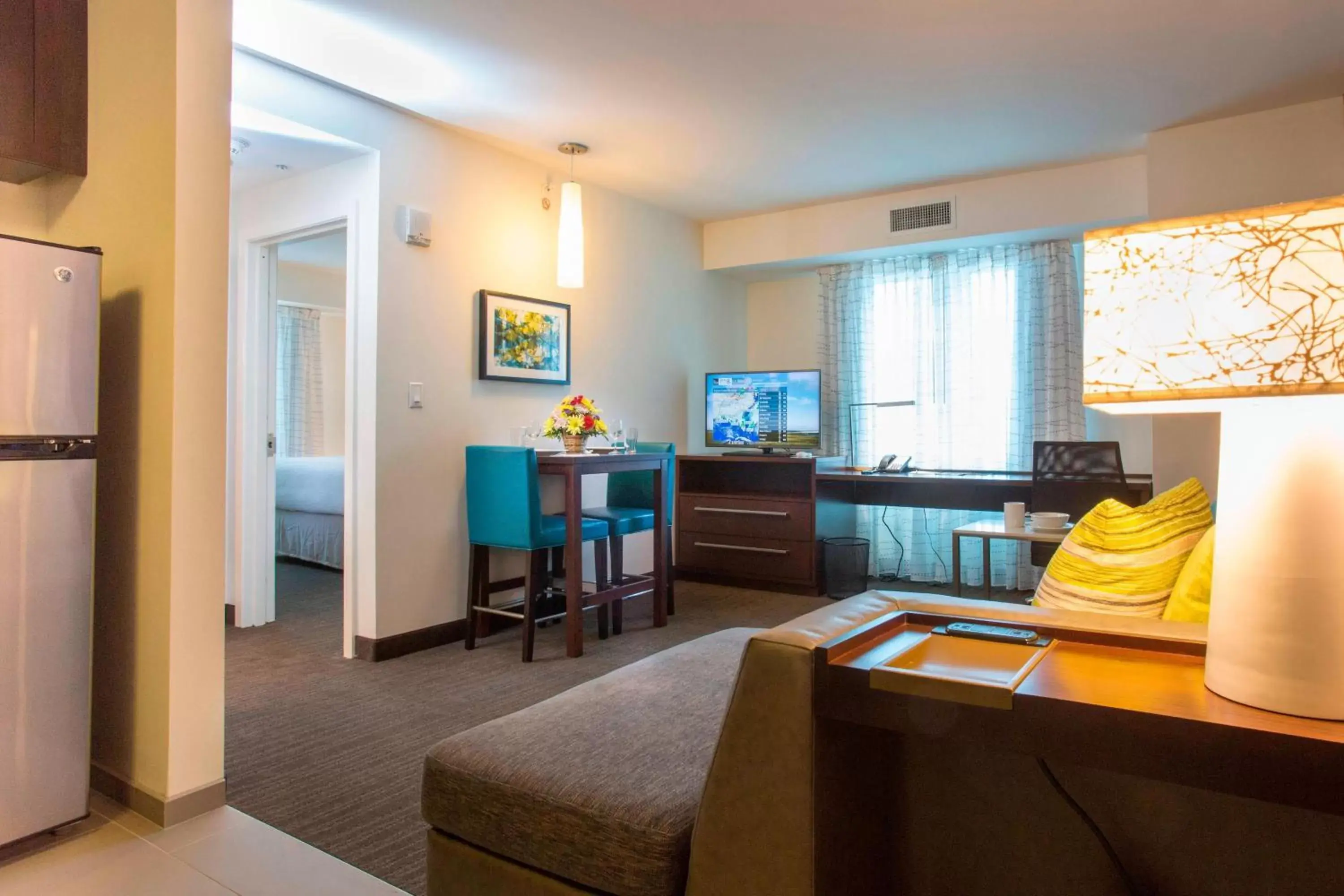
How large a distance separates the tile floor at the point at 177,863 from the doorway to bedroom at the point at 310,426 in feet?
6.05

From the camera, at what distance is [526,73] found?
3.21 metres

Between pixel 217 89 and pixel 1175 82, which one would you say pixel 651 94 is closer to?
pixel 217 89

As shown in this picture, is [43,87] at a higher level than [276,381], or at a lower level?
higher

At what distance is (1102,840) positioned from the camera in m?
1.08

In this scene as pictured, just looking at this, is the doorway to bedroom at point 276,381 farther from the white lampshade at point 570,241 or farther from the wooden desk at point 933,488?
the wooden desk at point 933,488

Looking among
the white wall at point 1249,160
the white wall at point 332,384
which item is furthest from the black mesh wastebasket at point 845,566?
the white wall at point 332,384

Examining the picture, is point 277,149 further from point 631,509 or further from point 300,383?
point 300,383

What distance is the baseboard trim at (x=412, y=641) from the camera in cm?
348

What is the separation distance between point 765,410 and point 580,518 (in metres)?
2.13

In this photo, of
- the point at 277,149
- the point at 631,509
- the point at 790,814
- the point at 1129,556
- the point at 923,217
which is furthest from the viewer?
the point at 923,217

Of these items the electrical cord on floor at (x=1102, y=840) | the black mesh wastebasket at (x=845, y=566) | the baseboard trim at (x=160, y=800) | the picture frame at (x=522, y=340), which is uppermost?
the picture frame at (x=522, y=340)

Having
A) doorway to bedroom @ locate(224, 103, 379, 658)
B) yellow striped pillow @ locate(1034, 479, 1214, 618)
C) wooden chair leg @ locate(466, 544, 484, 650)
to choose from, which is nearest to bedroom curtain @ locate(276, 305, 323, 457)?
doorway to bedroom @ locate(224, 103, 379, 658)

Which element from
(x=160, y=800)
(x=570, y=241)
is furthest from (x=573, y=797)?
(x=570, y=241)

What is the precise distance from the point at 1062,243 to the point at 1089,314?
4366mm
